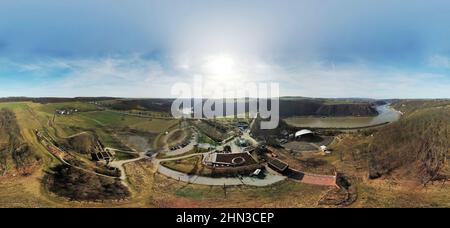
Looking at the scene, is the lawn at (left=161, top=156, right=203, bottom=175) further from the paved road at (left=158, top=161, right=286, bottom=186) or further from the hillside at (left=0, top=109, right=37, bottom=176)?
the hillside at (left=0, top=109, right=37, bottom=176)

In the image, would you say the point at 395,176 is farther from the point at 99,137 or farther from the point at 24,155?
the point at 24,155

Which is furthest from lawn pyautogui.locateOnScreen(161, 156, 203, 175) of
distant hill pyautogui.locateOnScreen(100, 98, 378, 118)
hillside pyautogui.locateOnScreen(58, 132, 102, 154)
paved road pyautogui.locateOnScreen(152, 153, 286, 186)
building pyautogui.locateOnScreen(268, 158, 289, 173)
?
distant hill pyautogui.locateOnScreen(100, 98, 378, 118)

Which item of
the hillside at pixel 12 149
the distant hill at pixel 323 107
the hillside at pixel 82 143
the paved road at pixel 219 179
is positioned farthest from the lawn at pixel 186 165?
the distant hill at pixel 323 107

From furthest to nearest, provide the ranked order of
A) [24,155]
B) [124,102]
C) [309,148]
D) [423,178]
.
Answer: [309,148]
[124,102]
[24,155]
[423,178]

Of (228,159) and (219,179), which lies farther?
(228,159)

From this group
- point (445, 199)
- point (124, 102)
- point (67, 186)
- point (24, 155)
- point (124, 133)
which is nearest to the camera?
point (445, 199)

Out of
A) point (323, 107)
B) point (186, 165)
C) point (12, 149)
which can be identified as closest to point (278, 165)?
point (186, 165)

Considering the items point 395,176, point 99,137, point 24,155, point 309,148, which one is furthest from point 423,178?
point 24,155

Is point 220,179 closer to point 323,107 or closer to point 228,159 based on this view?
point 228,159
